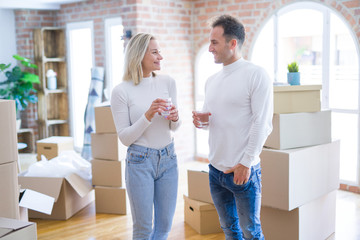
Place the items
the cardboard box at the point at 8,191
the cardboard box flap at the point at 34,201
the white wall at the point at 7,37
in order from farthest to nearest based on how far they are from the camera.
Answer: the white wall at the point at 7,37 < the cardboard box flap at the point at 34,201 < the cardboard box at the point at 8,191

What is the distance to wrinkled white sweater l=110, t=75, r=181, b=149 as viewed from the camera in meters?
2.35

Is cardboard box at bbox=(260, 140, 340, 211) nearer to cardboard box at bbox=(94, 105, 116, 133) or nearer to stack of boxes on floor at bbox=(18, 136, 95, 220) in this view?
cardboard box at bbox=(94, 105, 116, 133)

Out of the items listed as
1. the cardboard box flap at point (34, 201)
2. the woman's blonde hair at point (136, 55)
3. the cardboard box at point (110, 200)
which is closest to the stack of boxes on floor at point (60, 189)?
the cardboard box at point (110, 200)

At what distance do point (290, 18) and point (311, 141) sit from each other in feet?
7.73

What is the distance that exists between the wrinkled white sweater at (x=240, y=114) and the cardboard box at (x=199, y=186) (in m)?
1.31

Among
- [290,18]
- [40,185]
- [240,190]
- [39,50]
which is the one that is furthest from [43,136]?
[240,190]

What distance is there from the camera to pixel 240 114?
214 centimetres

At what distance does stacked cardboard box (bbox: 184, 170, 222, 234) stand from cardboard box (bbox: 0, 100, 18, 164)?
171 centimetres

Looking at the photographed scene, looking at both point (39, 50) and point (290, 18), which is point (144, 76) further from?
point (39, 50)

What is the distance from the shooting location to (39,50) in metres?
6.93

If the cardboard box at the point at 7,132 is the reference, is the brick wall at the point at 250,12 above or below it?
above

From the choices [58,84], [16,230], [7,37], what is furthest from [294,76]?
[7,37]

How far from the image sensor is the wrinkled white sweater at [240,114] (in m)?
2.08

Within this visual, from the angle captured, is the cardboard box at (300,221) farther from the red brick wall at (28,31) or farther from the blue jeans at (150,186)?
the red brick wall at (28,31)
